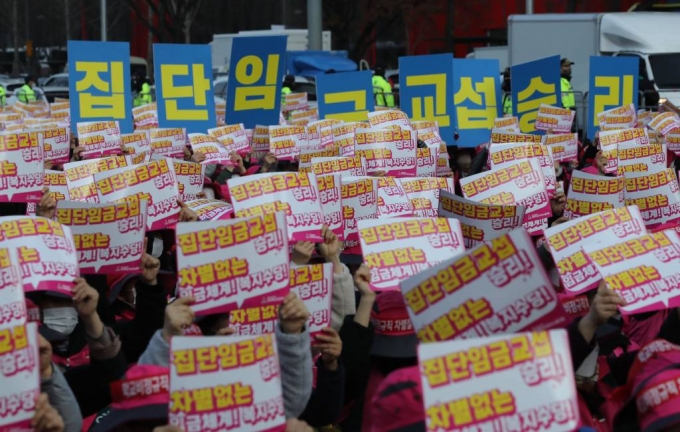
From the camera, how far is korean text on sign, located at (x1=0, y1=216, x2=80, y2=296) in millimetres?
5469

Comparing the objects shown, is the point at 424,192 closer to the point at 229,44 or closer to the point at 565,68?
the point at 565,68

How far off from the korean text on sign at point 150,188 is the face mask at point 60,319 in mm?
1987

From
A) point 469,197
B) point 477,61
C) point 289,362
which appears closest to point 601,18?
point 477,61

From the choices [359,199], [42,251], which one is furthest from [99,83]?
[42,251]

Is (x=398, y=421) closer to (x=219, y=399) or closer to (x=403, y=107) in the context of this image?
(x=219, y=399)

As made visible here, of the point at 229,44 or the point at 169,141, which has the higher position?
the point at 169,141

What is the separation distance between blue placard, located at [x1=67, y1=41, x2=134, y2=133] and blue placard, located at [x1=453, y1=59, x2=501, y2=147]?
3.47 metres

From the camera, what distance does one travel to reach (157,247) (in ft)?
26.1

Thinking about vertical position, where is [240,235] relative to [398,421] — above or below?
above

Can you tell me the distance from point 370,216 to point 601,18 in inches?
706

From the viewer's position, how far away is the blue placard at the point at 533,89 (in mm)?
15320

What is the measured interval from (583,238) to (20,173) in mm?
3526

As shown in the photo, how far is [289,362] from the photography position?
4.63 m

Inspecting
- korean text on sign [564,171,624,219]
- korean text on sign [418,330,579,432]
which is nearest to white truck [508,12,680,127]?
korean text on sign [564,171,624,219]
